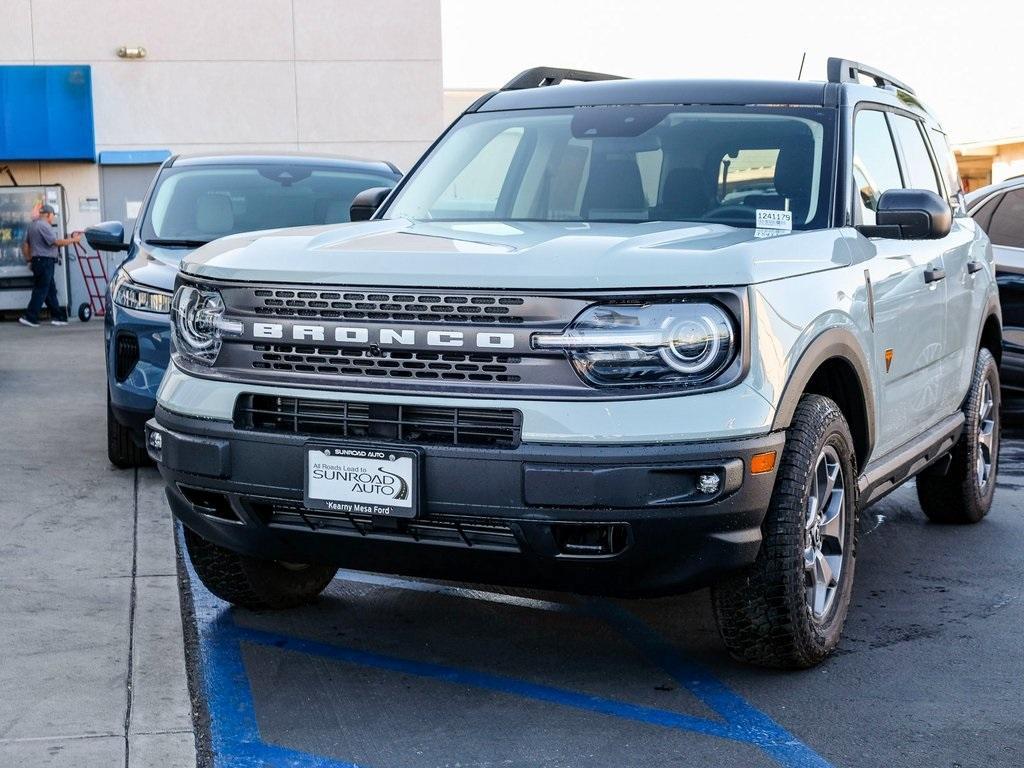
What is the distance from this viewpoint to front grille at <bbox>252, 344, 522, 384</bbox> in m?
3.81

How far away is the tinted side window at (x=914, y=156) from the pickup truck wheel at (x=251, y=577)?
287cm

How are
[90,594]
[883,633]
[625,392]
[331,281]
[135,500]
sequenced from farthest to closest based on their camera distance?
[135,500] < [90,594] < [883,633] < [331,281] < [625,392]

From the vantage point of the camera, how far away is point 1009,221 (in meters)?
9.14

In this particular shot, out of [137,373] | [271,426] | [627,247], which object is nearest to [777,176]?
[627,247]

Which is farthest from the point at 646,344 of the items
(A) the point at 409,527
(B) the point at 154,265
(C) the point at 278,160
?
(C) the point at 278,160

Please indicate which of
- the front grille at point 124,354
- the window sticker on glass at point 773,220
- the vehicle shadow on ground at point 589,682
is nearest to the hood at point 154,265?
the front grille at point 124,354

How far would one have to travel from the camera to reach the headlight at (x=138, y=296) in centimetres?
712

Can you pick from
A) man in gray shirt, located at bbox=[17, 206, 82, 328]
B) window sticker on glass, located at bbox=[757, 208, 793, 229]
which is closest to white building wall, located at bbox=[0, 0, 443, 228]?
man in gray shirt, located at bbox=[17, 206, 82, 328]

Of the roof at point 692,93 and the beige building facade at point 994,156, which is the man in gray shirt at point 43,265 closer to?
the roof at point 692,93

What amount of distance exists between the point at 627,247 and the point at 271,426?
1.13 meters

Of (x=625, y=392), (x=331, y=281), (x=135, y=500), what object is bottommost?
(x=135, y=500)

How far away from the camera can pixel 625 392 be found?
3732mm

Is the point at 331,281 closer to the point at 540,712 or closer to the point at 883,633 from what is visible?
the point at 540,712

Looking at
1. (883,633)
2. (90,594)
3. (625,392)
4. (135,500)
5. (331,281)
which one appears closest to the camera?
(625,392)
